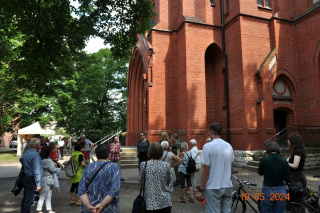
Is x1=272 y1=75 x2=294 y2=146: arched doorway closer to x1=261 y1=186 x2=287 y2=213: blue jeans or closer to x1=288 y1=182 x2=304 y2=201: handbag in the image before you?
x1=288 y1=182 x2=304 y2=201: handbag

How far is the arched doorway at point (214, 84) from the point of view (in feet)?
47.3

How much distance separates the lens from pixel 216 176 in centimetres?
307

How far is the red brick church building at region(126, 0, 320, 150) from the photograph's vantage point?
1209 cm

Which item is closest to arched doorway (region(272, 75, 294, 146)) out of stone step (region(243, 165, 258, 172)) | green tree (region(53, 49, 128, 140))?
stone step (region(243, 165, 258, 172))

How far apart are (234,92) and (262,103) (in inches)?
65.3

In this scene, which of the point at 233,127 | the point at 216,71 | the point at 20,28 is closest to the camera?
Answer: the point at 20,28

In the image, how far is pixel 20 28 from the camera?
26.1 ft

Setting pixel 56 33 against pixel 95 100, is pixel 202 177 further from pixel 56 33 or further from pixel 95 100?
pixel 95 100

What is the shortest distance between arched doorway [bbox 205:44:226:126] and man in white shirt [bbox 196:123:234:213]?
11341 millimetres

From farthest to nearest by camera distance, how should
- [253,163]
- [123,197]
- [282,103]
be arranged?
[282,103] → [253,163] → [123,197]

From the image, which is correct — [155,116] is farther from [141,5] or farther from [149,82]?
[141,5]

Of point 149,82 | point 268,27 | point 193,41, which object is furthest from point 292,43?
point 149,82

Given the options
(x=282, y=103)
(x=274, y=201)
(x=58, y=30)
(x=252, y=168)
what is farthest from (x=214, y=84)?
(x=274, y=201)

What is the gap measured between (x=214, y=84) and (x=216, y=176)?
1253 cm
